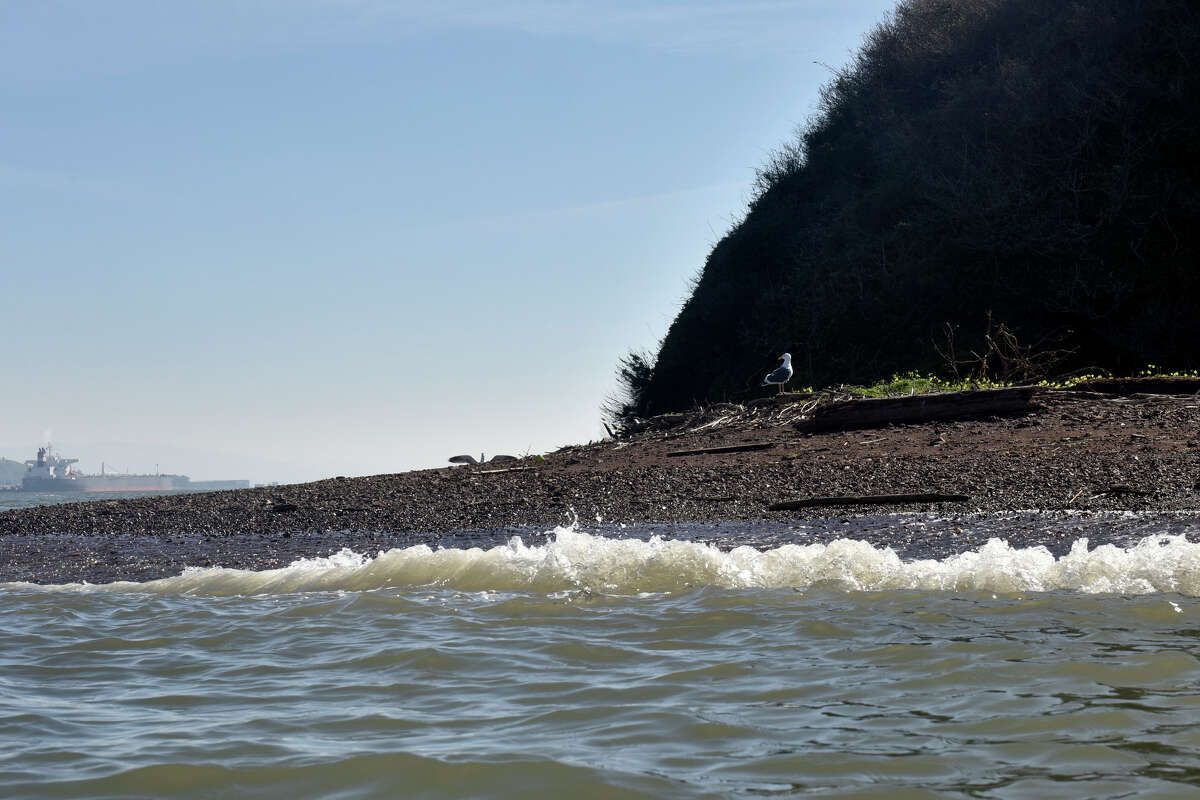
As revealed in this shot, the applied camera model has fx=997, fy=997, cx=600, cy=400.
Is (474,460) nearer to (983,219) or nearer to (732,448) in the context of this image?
(732,448)

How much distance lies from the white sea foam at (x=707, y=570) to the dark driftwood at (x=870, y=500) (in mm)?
2373

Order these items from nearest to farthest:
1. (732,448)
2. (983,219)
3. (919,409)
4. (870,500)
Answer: (870,500) → (732,448) → (919,409) → (983,219)

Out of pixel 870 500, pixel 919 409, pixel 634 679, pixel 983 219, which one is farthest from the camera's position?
pixel 983 219

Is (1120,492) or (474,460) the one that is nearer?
(1120,492)

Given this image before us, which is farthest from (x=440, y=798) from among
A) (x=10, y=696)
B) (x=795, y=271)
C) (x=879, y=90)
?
(x=879, y=90)

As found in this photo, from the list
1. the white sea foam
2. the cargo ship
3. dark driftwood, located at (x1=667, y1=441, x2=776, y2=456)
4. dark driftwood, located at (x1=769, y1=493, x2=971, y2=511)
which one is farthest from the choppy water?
the cargo ship

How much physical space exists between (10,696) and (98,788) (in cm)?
194

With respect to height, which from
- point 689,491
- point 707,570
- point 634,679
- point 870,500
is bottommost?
point 634,679

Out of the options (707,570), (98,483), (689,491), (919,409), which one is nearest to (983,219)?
(919,409)

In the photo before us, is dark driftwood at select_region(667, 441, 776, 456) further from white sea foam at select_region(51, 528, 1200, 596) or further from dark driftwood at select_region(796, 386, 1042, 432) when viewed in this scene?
white sea foam at select_region(51, 528, 1200, 596)

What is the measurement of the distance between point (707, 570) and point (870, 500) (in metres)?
3.19

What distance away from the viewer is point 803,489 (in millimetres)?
10797

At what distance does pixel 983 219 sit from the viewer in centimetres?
2348

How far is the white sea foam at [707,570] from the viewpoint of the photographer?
622cm
